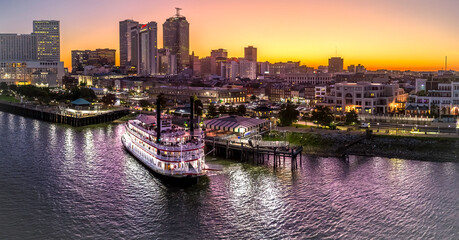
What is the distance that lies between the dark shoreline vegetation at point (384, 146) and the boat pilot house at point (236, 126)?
2889 mm

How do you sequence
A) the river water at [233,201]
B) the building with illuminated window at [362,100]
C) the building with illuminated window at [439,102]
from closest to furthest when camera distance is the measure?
the river water at [233,201]
the building with illuminated window at [439,102]
the building with illuminated window at [362,100]

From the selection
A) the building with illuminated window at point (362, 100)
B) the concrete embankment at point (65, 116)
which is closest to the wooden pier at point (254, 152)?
the building with illuminated window at point (362, 100)

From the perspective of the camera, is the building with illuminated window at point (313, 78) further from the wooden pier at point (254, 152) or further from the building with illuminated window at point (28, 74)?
the wooden pier at point (254, 152)

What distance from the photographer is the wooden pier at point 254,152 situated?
41562mm

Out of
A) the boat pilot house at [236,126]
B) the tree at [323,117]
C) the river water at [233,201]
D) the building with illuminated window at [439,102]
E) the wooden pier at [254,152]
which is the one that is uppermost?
the building with illuminated window at [439,102]

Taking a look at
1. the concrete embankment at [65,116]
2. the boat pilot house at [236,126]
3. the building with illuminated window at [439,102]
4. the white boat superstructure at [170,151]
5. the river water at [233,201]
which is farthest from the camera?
the concrete embankment at [65,116]

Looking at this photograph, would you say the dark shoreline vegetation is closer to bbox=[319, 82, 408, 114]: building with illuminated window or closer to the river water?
the river water

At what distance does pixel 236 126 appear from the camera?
51.0m

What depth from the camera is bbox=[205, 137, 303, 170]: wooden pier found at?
4156 centimetres

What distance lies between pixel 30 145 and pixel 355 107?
52592 mm

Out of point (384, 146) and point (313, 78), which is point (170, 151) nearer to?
point (384, 146)

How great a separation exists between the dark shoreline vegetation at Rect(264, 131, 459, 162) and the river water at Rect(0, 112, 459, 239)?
2.14 meters

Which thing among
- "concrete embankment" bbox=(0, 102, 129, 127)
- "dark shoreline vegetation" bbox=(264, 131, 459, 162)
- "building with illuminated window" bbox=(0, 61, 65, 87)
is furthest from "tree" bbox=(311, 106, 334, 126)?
"building with illuminated window" bbox=(0, 61, 65, 87)

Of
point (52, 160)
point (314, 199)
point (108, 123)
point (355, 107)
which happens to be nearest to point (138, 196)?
point (314, 199)
